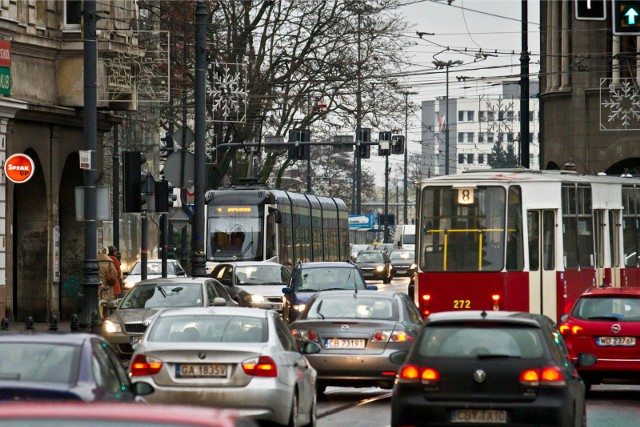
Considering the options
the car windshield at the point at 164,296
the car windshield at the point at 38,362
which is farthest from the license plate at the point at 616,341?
the car windshield at the point at 38,362

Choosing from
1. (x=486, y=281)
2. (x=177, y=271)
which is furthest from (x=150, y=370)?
(x=177, y=271)

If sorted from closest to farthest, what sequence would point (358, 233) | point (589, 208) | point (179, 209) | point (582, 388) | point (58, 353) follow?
1. point (58, 353)
2. point (582, 388)
3. point (589, 208)
4. point (179, 209)
5. point (358, 233)

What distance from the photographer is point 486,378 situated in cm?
1304

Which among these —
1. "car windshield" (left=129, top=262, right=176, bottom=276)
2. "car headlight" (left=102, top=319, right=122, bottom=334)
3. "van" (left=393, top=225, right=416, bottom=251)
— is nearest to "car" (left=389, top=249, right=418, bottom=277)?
"van" (left=393, top=225, right=416, bottom=251)

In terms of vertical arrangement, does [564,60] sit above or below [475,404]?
above

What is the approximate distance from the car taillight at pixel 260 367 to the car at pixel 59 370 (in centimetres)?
275

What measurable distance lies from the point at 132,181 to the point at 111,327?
162 inches

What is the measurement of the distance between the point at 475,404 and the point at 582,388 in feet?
4.36

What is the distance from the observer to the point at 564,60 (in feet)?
183

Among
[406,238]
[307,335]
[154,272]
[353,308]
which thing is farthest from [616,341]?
[406,238]

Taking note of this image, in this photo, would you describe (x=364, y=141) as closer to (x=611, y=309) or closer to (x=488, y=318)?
(x=611, y=309)

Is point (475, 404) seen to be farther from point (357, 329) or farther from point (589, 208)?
point (589, 208)

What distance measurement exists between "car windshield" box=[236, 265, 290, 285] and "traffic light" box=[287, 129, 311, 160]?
771 inches

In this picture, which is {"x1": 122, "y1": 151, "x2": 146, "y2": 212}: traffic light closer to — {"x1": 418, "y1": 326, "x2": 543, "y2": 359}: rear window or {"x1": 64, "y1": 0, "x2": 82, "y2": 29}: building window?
{"x1": 64, "y1": 0, "x2": 82, "y2": 29}: building window
